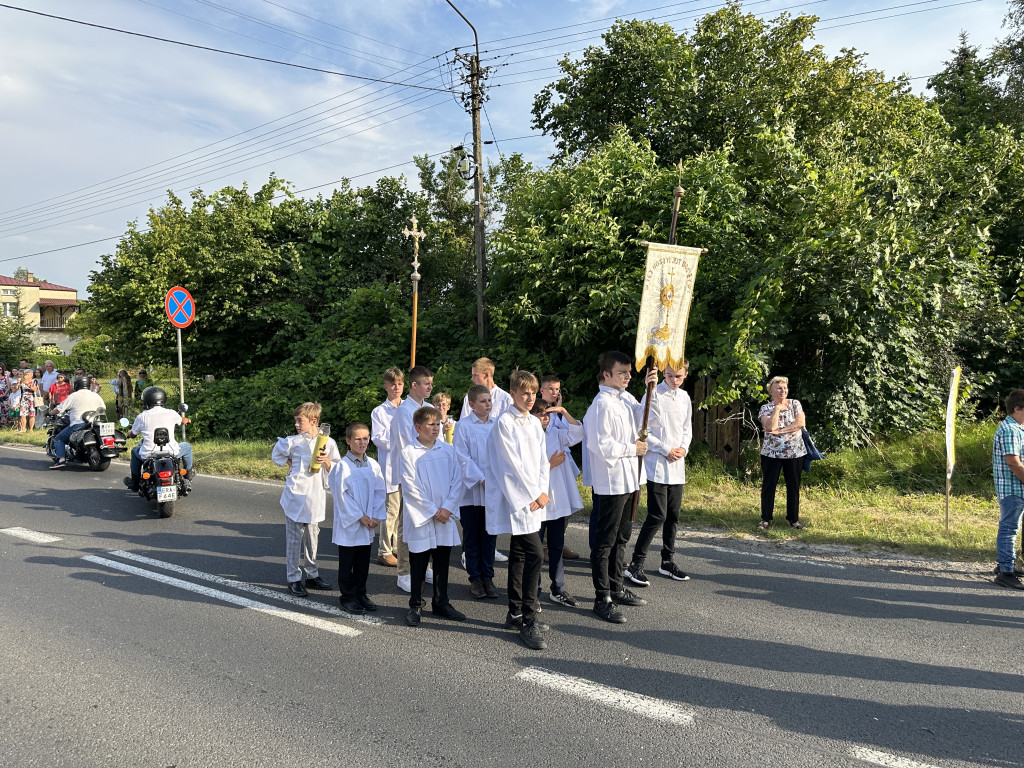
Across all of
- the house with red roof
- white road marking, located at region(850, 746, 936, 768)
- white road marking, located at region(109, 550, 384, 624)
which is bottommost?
white road marking, located at region(850, 746, 936, 768)

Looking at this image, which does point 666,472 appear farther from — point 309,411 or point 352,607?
point 309,411

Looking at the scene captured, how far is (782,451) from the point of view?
775 cm

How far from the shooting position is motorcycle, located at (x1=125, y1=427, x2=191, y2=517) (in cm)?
845

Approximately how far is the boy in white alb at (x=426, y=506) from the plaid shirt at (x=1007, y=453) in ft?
14.6

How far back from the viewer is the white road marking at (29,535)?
7.48 m

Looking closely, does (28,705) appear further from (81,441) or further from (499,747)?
(81,441)

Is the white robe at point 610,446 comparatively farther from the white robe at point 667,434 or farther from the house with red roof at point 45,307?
the house with red roof at point 45,307

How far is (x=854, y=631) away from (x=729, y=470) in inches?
222

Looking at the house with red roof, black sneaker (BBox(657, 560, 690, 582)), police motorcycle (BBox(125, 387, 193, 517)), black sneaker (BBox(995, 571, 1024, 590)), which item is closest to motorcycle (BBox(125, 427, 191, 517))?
police motorcycle (BBox(125, 387, 193, 517))

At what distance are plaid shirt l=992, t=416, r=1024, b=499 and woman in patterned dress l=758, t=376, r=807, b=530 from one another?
2.05 meters

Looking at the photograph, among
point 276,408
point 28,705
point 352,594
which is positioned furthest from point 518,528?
point 276,408

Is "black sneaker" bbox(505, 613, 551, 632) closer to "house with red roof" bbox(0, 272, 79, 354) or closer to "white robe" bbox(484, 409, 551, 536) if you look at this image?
"white robe" bbox(484, 409, 551, 536)

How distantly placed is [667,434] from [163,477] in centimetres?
594

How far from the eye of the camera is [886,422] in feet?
34.6
